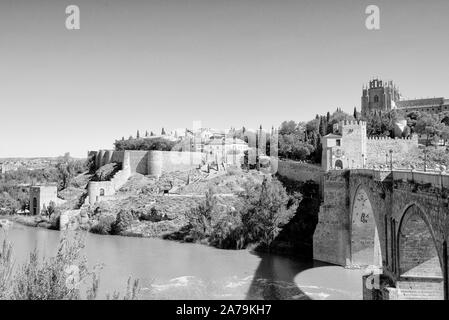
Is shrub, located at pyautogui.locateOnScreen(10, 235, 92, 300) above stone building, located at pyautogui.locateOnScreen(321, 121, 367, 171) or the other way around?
the other way around

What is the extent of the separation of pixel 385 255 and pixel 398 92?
52.8 m

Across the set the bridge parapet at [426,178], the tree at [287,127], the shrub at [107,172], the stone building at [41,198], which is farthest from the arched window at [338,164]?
the stone building at [41,198]

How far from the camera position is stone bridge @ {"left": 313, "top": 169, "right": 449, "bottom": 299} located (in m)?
8.55

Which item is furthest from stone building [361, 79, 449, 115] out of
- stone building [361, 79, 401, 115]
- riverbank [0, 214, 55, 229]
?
riverbank [0, 214, 55, 229]

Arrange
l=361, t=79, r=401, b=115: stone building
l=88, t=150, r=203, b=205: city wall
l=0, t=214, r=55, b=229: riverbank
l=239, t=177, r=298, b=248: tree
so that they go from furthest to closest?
l=361, t=79, r=401, b=115: stone building → l=88, t=150, r=203, b=205: city wall → l=0, t=214, r=55, b=229: riverbank → l=239, t=177, r=298, b=248: tree

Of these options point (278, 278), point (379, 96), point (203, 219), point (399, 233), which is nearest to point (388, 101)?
point (379, 96)

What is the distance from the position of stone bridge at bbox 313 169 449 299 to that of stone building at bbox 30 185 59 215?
2424cm

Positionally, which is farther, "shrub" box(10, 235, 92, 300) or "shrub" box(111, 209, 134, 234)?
"shrub" box(111, 209, 134, 234)

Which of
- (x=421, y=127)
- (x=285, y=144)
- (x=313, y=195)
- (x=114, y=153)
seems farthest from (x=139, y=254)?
(x=421, y=127)

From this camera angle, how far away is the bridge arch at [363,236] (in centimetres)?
1712

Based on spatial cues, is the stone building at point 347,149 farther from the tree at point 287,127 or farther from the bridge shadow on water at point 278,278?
the tree at point 287,127

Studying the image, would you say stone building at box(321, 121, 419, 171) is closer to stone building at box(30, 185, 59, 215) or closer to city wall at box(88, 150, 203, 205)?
city wall at box(88, 150, 203, 205)

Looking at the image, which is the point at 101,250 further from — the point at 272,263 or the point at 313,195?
the point at 313,195

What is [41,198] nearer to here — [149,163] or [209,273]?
[149,163]
